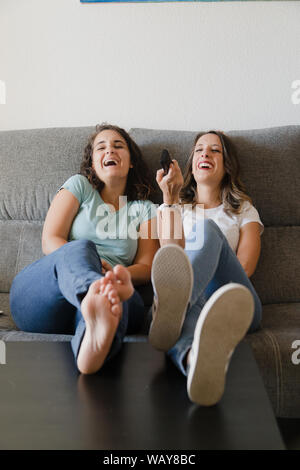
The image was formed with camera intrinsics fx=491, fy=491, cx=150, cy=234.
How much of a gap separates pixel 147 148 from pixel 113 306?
1063 mm

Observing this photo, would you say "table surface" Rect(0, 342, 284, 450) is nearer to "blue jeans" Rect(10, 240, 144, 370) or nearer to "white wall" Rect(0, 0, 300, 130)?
"blue jeans" Rect(10, 240, 144, 370)

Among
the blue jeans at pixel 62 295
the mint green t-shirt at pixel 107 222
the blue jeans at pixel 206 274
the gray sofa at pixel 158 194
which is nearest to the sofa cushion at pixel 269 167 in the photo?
the gray sofa at pixel 158 194

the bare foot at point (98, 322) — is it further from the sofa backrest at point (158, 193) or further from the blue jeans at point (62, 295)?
the sofa backrest at point (158, 193)

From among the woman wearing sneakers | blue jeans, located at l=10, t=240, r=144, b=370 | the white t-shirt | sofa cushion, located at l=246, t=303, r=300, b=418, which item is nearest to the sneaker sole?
the woman wearing sneakers

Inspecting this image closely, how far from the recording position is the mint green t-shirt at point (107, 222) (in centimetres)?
175

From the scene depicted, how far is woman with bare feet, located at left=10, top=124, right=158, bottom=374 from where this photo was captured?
106cm

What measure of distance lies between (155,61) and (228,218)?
34.2 inches

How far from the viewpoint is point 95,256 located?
1.31 meters

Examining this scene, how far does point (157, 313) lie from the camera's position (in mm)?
1135

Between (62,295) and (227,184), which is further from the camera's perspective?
(227,184)

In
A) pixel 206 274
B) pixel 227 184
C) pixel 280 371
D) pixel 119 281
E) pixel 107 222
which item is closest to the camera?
pixel 119 281

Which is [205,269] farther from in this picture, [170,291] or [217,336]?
[217,336]

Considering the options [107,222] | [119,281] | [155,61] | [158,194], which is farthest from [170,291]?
[155,61]

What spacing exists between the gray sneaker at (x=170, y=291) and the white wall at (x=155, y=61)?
1273 millimetres
